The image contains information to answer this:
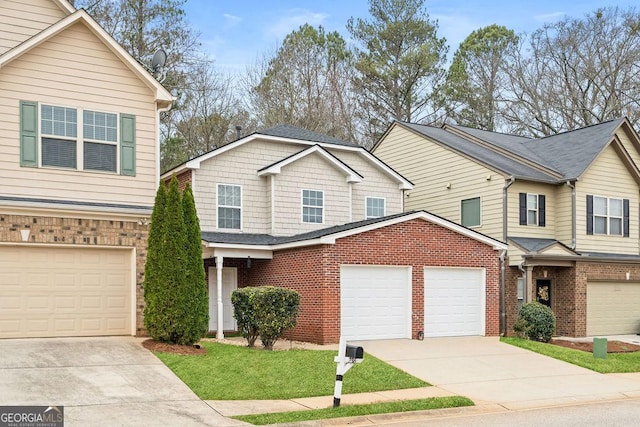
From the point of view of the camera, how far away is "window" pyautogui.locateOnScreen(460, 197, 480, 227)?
89.2ft

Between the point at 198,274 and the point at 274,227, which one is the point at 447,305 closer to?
the point at 274,227

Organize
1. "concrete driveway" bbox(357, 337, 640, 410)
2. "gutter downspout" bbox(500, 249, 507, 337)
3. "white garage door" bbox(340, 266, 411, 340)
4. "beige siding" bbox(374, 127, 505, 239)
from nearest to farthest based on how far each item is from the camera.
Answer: "concrete driveway" bbox(357, 337, 640, 410) → "white garage door" bbox(340, 266, 411, 340) → "gutter downspout" bbox(500, 249, 507, 337) → "beige siding" bbox(374, 127, 505, 239)

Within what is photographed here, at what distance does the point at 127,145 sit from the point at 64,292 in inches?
155

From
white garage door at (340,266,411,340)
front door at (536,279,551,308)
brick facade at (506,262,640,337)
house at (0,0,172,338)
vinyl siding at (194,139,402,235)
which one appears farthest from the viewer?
front door at (536,279,551,308)

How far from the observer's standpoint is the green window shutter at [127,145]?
711 inches

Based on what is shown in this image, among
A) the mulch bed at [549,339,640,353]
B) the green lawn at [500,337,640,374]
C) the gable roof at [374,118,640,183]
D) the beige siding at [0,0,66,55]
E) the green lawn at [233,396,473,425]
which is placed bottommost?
the mulch bed at [549,339,640,353]

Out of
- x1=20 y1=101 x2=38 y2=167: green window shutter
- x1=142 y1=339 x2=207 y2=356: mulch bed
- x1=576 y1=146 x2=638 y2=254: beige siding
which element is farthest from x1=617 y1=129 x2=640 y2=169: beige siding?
x1=20 y1=101 x2=38 y2=167: green window shutter

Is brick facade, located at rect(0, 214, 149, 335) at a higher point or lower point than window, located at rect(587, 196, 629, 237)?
lower

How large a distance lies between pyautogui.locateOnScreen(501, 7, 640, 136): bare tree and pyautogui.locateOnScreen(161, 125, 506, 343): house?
20555mm

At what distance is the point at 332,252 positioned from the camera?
19.0 m

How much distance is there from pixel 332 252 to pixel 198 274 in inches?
157

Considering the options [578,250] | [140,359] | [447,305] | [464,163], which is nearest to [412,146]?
[464,163]

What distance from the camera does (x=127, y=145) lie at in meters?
18.2

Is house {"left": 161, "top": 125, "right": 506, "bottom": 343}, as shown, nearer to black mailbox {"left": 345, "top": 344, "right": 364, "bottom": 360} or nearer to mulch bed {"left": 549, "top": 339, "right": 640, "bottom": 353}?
mulch bed {"left": 549, "top": 339, "right": 640, "bottom": 353}
